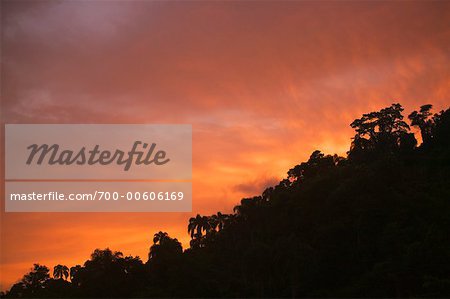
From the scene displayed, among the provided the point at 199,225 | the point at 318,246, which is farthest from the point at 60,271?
the point at 318,246

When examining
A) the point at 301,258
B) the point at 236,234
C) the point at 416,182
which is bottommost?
the point at 301,258

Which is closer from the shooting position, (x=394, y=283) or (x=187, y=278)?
(x=394, y=283)

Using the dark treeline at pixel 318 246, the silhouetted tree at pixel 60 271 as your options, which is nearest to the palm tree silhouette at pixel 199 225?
the dark treeline at pixel 318 246

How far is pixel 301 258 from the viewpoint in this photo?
2144 inches

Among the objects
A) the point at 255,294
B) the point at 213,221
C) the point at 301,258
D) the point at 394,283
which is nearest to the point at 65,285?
the point at 213,221

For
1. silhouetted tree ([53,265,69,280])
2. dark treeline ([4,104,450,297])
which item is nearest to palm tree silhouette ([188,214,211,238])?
dark treeline ([4,104,450,297])

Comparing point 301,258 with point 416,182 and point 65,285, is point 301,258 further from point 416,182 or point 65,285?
point 65,285

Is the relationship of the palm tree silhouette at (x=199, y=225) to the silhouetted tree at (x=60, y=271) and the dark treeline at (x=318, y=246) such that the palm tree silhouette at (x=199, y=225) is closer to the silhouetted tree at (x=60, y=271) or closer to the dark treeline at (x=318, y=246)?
the dark treeline at (x=318, y=246)

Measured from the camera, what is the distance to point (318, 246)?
2409 inches

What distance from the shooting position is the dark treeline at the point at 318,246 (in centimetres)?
5016

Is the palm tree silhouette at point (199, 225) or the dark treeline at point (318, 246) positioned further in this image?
the palm tree silhouette at point (199, 225)

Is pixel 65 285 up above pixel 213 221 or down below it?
below

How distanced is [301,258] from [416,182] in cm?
1935

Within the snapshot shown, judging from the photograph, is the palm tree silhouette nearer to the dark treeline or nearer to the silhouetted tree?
the dark treeline
